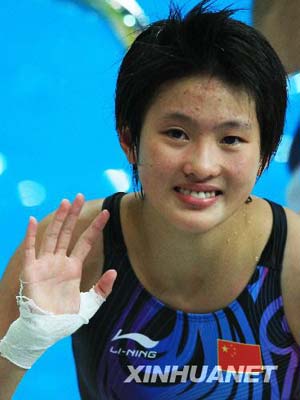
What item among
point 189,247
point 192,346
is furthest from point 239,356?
point 189,247

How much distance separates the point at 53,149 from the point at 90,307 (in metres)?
1.29

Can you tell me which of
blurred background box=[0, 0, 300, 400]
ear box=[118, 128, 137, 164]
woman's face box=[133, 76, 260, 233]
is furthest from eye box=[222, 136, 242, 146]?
Result: blurred background box=[0, 0, 300, 400]

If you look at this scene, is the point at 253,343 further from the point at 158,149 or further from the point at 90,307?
the point at 158,149

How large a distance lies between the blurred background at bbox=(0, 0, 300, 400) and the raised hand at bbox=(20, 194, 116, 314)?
1161mm

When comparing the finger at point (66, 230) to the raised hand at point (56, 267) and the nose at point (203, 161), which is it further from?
the nose at point (203, 161)

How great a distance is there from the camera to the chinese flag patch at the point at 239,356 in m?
1.05

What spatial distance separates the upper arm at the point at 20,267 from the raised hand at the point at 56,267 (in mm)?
112

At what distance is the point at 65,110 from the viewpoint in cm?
220

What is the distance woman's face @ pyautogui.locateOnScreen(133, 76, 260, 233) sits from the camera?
2.66ft

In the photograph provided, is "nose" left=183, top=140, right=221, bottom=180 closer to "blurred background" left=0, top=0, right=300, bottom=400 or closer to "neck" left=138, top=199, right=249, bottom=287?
"neck" left=138, top=199, right=249, bottom=287

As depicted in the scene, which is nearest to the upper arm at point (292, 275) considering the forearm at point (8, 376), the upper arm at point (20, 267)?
the upper arm at point (20, 267)

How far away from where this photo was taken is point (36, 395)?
186 centimetres

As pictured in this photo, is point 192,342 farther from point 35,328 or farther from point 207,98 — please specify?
point 207,98

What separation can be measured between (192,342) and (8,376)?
0.93ft
